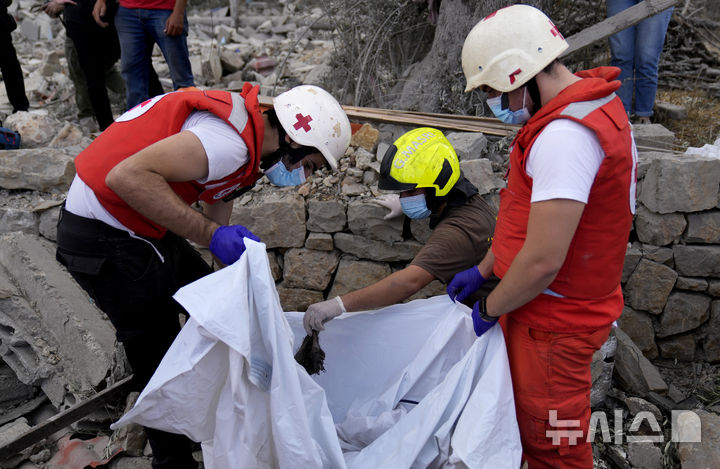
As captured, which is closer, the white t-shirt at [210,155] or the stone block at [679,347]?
the white t-shirt at [210,155]

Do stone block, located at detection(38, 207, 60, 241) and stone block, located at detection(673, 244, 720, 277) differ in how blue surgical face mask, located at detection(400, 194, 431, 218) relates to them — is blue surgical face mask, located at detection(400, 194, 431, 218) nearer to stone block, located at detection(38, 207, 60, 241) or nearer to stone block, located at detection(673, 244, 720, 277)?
stone block, located at detection(673, 244, 720, 277)

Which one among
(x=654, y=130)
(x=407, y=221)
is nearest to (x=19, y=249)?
(x=407, y=221)

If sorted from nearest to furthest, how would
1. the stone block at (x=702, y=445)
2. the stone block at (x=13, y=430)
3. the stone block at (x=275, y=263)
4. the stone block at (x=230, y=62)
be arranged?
the stone block at (x=702, y=445)
the stone block at (x=13, y=430)
the stone block at (x=275, y=263)
the stone block at (x=230, y=62)

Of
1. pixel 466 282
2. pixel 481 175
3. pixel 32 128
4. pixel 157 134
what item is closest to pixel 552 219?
pixel 466 282

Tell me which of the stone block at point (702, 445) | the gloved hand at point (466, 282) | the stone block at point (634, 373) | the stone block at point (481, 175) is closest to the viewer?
the gloved hand at point (466, 282)

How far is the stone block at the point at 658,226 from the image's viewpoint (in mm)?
3505

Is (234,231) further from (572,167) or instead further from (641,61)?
(641,61)

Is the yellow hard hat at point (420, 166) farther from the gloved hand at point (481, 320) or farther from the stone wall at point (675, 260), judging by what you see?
the stone wall at point (675, 260)

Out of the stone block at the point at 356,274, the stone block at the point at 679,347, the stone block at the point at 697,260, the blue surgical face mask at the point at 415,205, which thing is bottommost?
the stone block at the point at 679,347

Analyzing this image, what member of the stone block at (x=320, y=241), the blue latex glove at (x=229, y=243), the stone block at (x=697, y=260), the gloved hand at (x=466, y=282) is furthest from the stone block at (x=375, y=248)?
the stone block at (x=697, y=260)

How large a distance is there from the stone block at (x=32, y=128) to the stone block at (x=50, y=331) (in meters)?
1.36

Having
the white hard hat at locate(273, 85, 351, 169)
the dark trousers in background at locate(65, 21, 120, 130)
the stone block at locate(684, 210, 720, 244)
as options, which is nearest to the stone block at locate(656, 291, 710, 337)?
the stone block at locate(684, 210, 720, 244)

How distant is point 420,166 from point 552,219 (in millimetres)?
1074

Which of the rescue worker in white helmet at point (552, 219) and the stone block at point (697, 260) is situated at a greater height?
the rescue worker in white helmet at point (552, 219)
